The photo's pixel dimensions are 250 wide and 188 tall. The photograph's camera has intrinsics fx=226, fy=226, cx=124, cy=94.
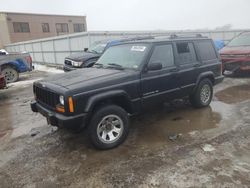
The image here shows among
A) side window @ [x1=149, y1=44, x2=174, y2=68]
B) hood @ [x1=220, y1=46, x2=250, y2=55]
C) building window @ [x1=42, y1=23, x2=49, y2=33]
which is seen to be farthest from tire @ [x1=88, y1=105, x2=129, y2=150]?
building window @ [x1=42, y1=23, x2=49, y2=33]

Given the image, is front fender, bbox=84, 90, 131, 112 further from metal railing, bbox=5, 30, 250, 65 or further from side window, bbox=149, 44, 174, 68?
metal railing, bbox=5, 30, 250, 65

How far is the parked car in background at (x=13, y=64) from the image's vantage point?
11.5m

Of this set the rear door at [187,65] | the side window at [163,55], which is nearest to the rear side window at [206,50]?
the rear door at [187,65]

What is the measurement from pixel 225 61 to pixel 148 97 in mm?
6529

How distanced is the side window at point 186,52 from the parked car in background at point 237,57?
15.8ft

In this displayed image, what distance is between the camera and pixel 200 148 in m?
3.93

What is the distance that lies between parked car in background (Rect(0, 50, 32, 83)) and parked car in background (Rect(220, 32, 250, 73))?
981 cm

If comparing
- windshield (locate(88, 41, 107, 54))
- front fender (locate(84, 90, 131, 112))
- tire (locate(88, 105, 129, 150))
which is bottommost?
tire (locate(88, 105, 129, 150))

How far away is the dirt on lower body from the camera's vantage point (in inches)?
124

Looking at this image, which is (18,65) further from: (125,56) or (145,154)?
(145,154)

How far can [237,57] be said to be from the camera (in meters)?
9.30

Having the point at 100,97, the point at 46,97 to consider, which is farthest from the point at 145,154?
the point at 46,97

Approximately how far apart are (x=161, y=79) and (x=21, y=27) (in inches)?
1546

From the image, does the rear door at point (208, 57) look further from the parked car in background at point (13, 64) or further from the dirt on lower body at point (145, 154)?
the parked car in background at point (13, 64)
